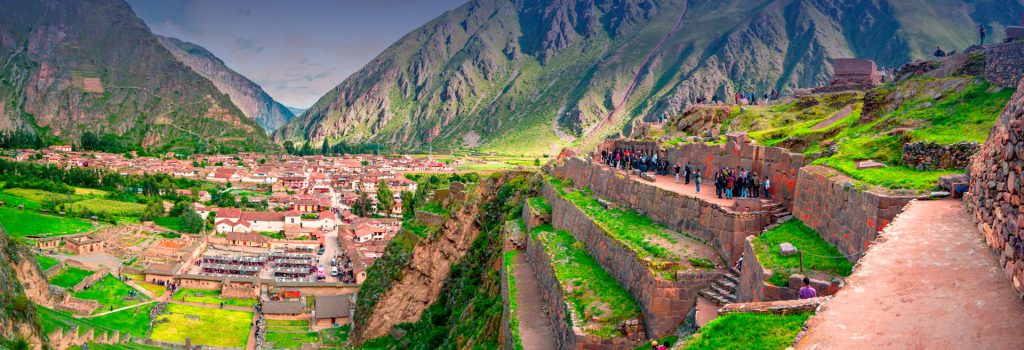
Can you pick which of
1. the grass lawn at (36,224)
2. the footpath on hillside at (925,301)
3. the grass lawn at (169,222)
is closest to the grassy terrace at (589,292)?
the footpath on hillside at (925,301)

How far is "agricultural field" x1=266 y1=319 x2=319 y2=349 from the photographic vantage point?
53.6m

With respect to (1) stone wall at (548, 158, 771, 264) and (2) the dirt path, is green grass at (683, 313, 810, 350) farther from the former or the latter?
(2) the dirt path

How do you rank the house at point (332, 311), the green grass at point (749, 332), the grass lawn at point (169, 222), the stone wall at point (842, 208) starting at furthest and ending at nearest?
the grass lawn at point (169, 222) → the house at point (332, 311) → the stone wall at point (842, 208) → the green grass at point (749, 332)

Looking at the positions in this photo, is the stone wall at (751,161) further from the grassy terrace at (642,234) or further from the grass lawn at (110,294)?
the grass lawn at (110,294)

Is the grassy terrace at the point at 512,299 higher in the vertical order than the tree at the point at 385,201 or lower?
higher

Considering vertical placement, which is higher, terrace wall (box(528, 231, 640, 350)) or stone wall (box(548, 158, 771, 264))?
stone wall (box(548, 158, 771, 264))

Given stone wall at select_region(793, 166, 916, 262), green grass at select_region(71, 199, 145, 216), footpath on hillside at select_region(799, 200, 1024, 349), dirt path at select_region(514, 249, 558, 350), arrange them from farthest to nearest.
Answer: green grass at select_region(71, 199, 145, 216) < dirt path at select_region(514, 249, 558, 350) < stone wall at select_region(793, 166, 916, 262) < footpath on hillside at select_region(799, 200, 1024, 349)

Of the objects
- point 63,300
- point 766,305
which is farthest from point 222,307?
point 766,305

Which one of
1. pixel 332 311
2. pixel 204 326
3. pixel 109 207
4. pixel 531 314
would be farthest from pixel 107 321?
pixel 531 314

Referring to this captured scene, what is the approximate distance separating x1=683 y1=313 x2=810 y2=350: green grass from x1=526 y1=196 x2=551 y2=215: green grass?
18.8 metres

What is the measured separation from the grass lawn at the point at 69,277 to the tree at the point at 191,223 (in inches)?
819

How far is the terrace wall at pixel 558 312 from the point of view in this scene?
1373 centimetres

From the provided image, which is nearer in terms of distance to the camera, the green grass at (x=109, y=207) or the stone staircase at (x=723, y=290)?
the stone staircase at (x=723, y=290)

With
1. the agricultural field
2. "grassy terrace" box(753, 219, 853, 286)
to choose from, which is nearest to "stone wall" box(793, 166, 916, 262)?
"grassy terrace" box(753, 219, 853, 286)
